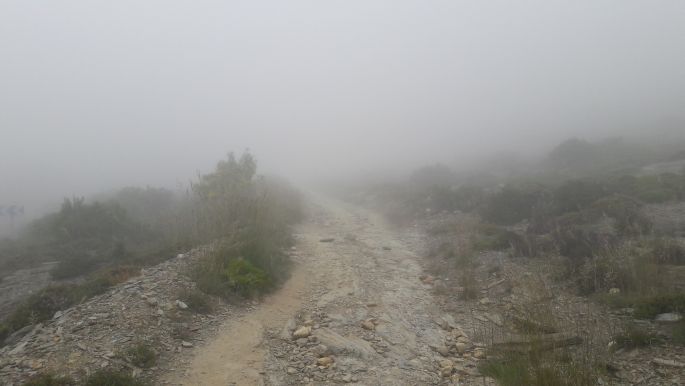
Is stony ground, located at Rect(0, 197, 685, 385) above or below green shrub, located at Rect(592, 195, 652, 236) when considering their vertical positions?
below

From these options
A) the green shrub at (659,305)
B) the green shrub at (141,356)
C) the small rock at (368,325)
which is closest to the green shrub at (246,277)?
the small rock at (368,325)

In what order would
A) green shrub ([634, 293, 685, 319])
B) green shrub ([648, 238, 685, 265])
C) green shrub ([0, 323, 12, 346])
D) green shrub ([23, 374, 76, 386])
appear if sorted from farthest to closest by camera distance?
1. green shrub ([648, 238, 685, 265])
2. green shrub ([0, 323, 12, 346])
3. green shrub ([634, 293, 685, 319])
4. green shrub ([23, 374, 76, 386])

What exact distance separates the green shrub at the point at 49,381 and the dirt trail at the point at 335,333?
121cm

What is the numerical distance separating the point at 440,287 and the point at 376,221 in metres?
11.0

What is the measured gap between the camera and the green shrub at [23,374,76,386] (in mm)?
5159

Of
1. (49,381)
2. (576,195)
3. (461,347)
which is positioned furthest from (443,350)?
(576,195)

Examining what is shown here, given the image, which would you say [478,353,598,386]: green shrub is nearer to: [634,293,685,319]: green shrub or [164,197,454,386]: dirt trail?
[164,197,454,386]: dirt trail

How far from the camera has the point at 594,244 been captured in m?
9.91

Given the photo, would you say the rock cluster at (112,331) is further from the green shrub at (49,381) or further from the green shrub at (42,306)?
the green shrub at (42,306)

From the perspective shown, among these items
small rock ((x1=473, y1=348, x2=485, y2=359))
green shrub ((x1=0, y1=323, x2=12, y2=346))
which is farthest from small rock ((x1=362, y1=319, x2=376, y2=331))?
green shrub ((x1=0, y1=323, x2=12, y2=346))

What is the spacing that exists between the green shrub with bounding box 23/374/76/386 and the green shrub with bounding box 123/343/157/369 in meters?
0.82

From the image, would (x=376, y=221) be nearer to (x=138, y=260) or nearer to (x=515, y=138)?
(x=138, y=260)

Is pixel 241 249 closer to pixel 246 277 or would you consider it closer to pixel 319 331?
pixel 246 277

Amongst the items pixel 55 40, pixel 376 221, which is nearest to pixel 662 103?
pixel 376 221
